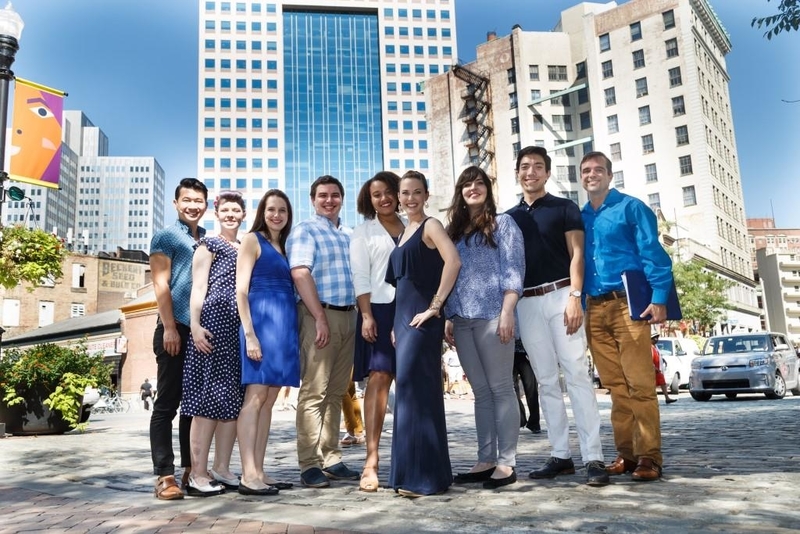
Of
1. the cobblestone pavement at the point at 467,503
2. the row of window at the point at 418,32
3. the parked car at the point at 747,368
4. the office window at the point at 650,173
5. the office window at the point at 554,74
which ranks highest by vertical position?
the row of window at the point at 418,32

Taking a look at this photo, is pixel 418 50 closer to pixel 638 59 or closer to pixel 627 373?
pixel 638 59

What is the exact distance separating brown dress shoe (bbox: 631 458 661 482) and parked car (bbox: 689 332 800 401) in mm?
11208

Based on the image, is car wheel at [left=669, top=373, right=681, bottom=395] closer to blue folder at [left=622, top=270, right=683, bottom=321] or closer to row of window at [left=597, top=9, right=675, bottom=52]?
blue folder at [left=622, top=270, right=683, bottom=321]

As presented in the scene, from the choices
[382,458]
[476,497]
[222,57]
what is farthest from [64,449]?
[222,57]

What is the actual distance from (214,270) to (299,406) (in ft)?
3.76

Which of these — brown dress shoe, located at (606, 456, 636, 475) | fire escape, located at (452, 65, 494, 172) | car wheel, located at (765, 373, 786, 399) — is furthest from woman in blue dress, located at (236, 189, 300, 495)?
fire escape, located at (452, 65, 494, 172)

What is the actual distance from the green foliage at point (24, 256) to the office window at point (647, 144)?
2261 inches

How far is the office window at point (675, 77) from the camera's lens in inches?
2261

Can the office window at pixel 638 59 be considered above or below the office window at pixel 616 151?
above

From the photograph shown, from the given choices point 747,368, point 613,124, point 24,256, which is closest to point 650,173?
point 613,124

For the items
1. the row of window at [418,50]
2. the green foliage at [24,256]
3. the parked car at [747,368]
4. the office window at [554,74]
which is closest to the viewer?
the green foliage at [24,256]

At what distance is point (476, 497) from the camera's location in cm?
385

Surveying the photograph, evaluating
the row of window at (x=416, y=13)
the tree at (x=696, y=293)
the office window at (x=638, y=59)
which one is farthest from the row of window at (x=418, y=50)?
the tree at (x=696, y=293)

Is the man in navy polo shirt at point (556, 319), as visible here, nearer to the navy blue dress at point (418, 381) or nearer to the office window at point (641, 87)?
the navy blue dress at point (418, 381)
